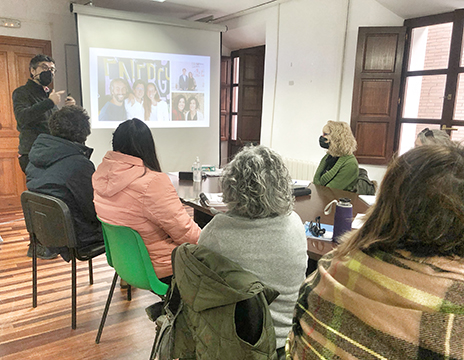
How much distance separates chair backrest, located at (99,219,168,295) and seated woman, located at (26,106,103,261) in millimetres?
469

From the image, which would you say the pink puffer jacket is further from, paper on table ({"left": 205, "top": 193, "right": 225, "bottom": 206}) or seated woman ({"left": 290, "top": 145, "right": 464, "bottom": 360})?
seated woman ({"left": 290, "top": 145, "right": 464, "bottom": 360})

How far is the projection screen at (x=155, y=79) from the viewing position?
15.3 feet

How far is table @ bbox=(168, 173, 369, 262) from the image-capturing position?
1.61m

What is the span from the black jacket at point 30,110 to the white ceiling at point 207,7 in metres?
2.16

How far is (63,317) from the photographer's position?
7.50ft

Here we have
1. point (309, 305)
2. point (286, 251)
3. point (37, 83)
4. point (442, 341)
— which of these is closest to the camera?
point (442, 341)

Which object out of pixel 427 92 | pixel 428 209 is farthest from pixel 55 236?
pixel 427 92

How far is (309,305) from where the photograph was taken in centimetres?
91

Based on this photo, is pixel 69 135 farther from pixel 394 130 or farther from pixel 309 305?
pixel 394 130

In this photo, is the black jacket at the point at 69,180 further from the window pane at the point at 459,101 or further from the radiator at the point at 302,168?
the window pane at the point at 459,101

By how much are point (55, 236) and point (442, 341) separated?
1953mm

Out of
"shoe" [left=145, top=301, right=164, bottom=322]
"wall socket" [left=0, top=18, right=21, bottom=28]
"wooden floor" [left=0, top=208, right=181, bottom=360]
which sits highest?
"wall socket" [left=0, top=18, right=21, bottom=28]

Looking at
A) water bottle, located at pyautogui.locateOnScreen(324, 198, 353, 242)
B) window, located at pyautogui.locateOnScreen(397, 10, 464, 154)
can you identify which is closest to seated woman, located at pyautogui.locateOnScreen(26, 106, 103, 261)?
water bottle, located at pyautogui.locateOnScreen(324, 198, 353, 242)

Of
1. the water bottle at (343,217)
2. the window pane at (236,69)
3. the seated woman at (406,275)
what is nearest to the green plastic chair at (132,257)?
the water bottle at (343,217)
